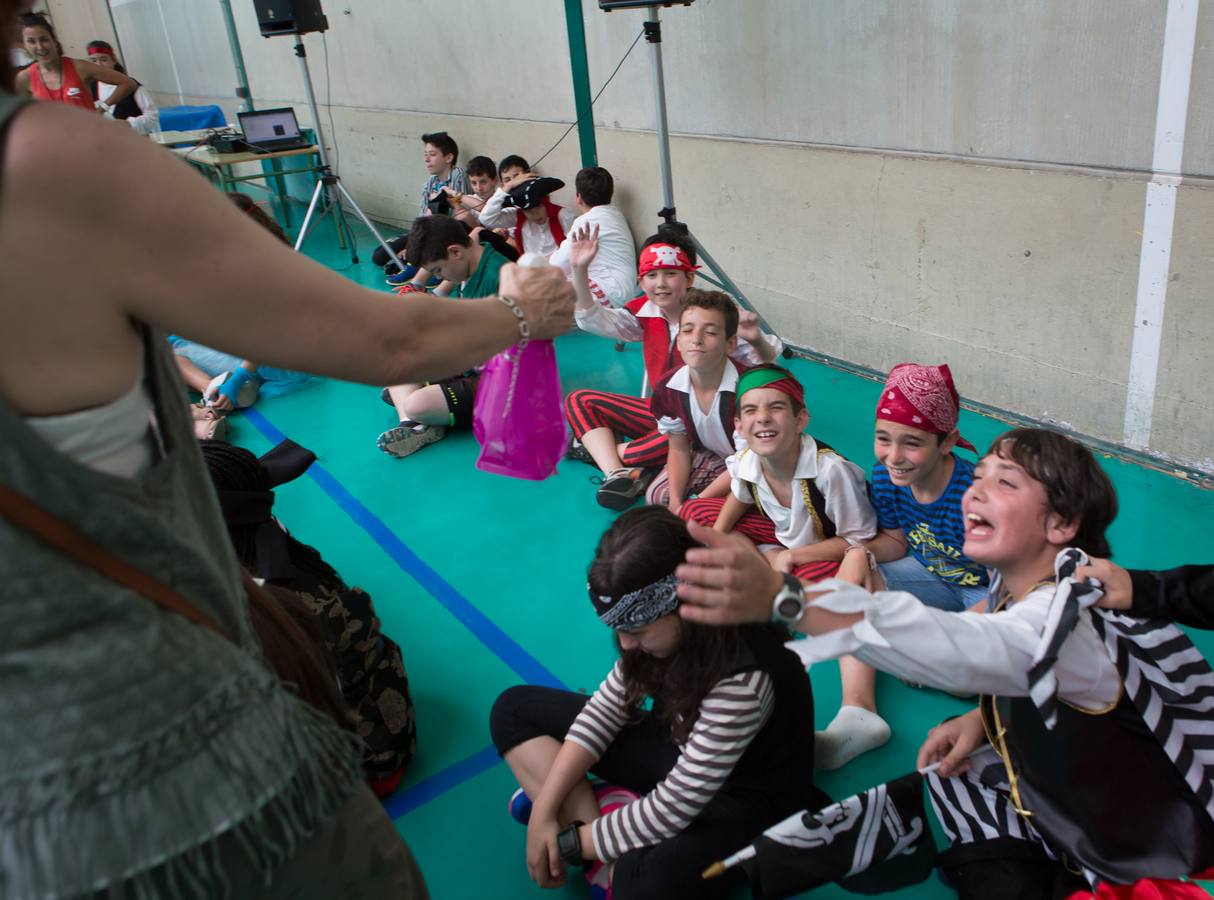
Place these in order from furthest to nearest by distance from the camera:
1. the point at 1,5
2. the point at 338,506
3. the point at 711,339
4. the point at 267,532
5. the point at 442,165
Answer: the point at 442,165 → the point at 338,506 → the point at 711,339 → the point at 267,532 → the point at 1,5

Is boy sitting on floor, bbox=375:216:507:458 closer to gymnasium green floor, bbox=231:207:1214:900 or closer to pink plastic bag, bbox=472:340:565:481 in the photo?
gymnasium green floor, bbox=231:207:1214:900

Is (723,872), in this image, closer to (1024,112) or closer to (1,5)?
(1,5)

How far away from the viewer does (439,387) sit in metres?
3.96

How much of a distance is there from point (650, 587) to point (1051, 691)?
2.06ft

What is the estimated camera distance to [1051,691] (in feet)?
3.79

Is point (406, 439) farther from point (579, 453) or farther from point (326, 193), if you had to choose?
point (326, 193)

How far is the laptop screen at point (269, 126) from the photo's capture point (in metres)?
6.86

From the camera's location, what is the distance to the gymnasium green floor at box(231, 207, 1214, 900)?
6.72 feet

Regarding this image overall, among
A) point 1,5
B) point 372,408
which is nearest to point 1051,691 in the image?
point 1,5

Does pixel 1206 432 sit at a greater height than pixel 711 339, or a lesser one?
lesser

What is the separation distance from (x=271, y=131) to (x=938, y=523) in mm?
6274

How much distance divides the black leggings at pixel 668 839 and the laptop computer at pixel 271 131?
6217 millimetres

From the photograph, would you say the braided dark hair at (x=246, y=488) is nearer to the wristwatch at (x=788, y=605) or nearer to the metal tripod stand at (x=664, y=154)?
the wristwatch at (x=788, y=605)

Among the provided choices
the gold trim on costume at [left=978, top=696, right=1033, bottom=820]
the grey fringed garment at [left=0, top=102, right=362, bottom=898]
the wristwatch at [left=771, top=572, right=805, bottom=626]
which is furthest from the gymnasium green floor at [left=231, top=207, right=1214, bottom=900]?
the grey fringed garment at [left=0, top=102, right=362, bottom=898]
